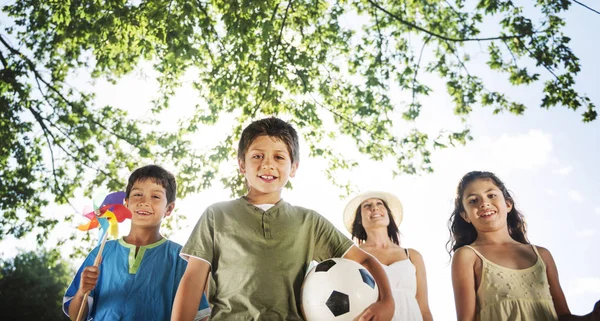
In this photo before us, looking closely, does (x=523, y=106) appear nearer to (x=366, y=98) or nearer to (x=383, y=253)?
(x=366, y=98)

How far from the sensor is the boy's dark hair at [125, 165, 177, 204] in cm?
370

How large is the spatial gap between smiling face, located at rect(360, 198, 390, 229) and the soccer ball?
2.00 meters

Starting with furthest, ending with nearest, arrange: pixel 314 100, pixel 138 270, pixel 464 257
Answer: pixel 314 100 → pixel 464 257 → pixel 138 270

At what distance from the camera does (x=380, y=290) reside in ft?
8.89

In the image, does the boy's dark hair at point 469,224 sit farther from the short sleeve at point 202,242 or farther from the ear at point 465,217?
the short sleeve at point 202,242

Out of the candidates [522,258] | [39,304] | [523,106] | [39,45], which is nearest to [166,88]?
[39,45]

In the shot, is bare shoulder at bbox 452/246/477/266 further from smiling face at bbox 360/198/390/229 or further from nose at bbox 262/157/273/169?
nose at bbox 262/157/273/169

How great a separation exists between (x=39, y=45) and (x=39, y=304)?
25.8m

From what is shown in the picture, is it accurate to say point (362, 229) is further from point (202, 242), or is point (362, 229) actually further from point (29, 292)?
point (29, 292)

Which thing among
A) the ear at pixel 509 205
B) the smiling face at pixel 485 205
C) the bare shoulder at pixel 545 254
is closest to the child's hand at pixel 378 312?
the smiling face at pixel 485 205

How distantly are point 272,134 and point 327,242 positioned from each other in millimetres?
764

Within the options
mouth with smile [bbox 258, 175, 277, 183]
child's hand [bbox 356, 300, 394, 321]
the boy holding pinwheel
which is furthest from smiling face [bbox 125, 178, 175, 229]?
child's hand [bbox 356, 300, 394, 321]

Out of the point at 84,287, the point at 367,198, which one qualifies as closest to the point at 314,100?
the point at 367,198

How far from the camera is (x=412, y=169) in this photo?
9.51m
